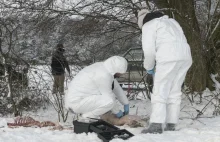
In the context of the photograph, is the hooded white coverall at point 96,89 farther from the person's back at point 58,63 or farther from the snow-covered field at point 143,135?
the person's back at point 58,63

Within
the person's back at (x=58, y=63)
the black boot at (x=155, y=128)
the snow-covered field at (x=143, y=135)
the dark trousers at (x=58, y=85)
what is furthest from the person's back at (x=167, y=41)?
the person's back at (x=58, y=63)

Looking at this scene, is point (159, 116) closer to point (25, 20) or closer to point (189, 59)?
point (189, 59)

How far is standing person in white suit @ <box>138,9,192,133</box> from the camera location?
517cm

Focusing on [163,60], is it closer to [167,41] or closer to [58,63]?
[167,41]

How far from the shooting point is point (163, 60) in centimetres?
518

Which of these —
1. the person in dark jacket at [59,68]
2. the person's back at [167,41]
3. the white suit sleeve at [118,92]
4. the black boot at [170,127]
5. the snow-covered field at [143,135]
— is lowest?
the snow-covered field at [143,135]

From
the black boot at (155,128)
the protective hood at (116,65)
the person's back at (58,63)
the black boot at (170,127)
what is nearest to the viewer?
the black boot at (155,128)

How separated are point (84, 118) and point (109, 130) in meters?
0.77

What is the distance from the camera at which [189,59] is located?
210 inches

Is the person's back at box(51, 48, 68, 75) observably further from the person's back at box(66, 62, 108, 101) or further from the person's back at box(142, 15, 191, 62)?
the person's back at box(142, 15, 191, 62)

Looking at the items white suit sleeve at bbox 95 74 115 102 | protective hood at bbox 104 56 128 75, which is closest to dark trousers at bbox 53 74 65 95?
white suit sleeve at bbox 95 74 115 102

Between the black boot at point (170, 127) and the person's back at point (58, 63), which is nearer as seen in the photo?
the black boot at point (170, 127)

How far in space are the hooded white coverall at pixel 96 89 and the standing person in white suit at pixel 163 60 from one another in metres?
0.57

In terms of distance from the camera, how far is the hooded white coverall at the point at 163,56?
17.0ft
